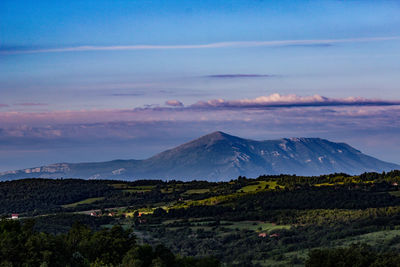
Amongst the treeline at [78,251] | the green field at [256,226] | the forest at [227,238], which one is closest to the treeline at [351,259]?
the forest at [227,238]

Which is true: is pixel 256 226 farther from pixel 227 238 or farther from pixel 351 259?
pixel 351 259

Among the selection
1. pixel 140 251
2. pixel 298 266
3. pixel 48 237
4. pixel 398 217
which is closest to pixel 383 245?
pixel 298 266

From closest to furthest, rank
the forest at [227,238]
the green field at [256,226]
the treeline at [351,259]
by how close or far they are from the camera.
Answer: the treeline at [351,259] → the forest at [227,238] → the green field at [256,226]

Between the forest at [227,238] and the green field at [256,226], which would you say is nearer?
the forest at [227,238]

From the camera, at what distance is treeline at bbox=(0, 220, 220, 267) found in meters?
96.9

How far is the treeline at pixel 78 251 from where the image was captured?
3814 inches

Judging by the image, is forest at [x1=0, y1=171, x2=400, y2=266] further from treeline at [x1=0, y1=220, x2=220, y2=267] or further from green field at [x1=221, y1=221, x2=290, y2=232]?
green field at [x1=221, y1=221, x2=290, y2=232]

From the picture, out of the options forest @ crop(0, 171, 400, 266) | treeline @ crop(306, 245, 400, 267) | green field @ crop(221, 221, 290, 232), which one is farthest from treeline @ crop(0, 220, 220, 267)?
green field @ crop(221, 221, 290, 232)

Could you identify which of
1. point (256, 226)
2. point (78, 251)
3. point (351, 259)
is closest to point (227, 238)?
point (256, 226)

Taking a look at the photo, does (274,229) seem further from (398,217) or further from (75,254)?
(75,254)

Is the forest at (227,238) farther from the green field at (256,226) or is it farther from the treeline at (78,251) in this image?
the green field at (256,226)

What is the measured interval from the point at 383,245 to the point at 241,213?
6566 centimetres

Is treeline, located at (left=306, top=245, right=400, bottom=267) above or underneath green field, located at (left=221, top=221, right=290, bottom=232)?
underneath

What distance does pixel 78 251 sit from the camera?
106 metres
